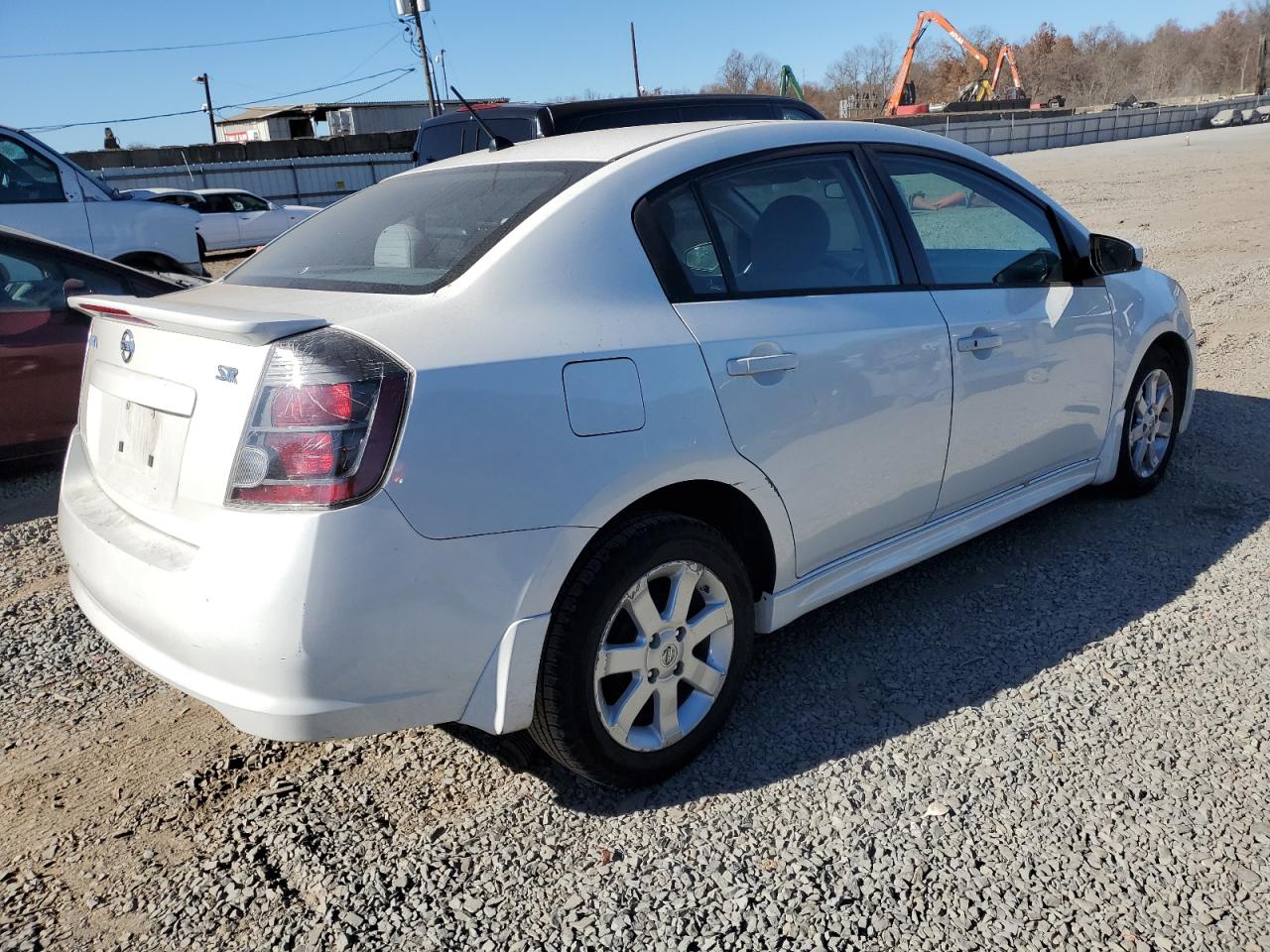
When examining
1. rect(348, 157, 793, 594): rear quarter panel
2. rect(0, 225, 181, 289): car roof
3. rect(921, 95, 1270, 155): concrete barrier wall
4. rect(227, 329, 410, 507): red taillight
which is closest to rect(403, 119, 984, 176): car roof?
rect(348, 157, 793, 594): rear quarter panel

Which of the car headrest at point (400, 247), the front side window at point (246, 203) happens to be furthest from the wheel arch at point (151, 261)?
the front side window at point (246, 203)

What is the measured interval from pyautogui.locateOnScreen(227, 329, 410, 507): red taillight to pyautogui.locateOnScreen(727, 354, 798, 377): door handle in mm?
933

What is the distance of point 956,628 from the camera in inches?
141

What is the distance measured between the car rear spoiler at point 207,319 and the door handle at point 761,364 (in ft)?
3.49

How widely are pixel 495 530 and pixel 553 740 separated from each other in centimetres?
59

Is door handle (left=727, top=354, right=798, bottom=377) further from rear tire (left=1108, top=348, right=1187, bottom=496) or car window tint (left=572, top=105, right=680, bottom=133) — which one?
car window tint (left=572, top=105, right=680, bottom=133)

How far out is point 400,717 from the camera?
2.30 metres

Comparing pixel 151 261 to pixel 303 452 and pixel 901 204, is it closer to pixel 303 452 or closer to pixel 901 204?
pixel 901 204

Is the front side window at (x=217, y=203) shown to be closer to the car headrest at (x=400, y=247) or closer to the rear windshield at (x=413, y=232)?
the rear windshield at (x=413, y=232)

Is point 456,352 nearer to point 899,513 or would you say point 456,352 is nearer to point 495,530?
point 495,530

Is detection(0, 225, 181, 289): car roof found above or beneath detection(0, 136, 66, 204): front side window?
beneath

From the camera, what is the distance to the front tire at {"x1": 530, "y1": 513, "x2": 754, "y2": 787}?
2.46 m

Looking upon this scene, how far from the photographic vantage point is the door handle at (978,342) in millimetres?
3363

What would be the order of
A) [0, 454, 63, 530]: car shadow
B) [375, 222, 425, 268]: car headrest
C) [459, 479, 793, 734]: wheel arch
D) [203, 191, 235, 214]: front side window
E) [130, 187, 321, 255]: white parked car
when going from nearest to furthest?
[459, 479, 793, 734]: wheel arch
[375, 222, 425, 268]: car headrest
[0, 454, 63, 530]: car shadow
[130, 187, 321, 255]: white parked car
[203, 191, 235, 214]: front side window
